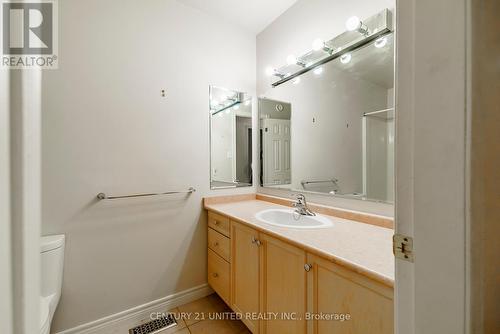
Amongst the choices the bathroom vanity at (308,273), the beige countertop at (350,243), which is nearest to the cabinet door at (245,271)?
the bathroom vanity at (308,273)

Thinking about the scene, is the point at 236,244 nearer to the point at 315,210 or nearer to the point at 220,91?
the point at 315,210

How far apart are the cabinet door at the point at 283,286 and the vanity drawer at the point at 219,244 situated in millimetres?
430

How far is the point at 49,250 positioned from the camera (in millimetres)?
1205

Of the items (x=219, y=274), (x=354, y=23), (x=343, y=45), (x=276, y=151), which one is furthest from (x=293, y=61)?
(x=219, y=274)

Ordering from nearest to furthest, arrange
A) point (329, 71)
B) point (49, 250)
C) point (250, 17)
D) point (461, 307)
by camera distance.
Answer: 1. point (461, 307)
2. point (49, 250)
3. point (329, 71)
4. point (250, 17)

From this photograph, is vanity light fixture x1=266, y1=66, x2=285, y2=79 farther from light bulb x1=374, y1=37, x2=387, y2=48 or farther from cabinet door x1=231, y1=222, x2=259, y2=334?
cabinet door x1=231, y1=222, x2=259, y2=334

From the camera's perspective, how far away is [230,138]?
6.93 ft

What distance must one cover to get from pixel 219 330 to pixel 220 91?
197cm

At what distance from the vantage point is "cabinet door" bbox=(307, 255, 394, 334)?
29.3 inches

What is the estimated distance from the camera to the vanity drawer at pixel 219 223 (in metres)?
1.62

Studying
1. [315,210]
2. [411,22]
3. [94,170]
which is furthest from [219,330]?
[411,22]

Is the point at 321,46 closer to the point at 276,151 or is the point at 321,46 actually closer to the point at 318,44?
the point at 318,44

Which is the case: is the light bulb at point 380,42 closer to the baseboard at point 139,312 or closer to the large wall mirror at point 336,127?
the large wall mirror at point 336,127

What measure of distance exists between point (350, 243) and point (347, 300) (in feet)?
0.81
